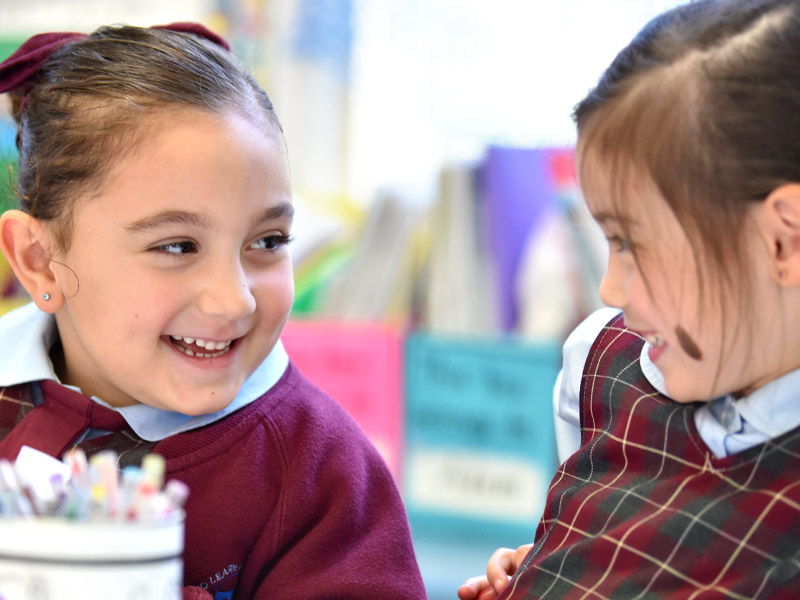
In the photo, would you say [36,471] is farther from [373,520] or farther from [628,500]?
[628,500]

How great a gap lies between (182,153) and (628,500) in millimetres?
526

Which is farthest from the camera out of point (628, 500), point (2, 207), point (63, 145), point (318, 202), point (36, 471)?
point (318, 202)

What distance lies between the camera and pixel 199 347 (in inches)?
39.4

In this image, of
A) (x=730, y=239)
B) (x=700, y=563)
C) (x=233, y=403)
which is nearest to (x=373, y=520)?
(x=233, y=403)

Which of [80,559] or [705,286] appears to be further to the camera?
[705,286]

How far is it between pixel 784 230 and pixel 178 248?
0.55 meters

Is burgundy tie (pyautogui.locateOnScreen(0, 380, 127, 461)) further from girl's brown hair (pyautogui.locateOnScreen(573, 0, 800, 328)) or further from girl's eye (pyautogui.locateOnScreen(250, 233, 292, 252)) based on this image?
girl's brown hair (pyautogui.locateOnScreen(573, 0, 800, 328))

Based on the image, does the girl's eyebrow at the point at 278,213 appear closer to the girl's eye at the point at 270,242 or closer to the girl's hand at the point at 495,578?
the girl's eye at the point at 270,242

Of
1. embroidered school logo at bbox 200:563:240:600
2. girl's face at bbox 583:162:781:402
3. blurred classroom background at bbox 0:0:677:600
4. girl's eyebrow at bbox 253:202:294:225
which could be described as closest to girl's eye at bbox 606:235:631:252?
girl's face at bbox 583:162:781:402

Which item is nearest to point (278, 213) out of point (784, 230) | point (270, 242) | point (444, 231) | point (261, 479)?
point (270, 242)

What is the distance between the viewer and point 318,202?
91.4 inches

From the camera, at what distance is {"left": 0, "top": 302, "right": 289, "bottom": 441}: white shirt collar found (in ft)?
3.30

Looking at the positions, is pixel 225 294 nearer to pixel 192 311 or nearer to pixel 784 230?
pixel 192 311

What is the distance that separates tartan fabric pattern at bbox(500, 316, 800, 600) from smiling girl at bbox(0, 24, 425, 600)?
18 centimetres
